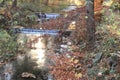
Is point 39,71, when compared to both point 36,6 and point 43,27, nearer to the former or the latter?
point 43,27

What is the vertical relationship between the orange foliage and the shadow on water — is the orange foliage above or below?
above

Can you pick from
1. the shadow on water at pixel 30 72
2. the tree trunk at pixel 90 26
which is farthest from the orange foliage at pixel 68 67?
the tree trunk at pixel 90 26

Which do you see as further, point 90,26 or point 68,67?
point 90,26

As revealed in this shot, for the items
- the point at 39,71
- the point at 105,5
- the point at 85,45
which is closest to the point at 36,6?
the point at 105,5

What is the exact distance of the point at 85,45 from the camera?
450 inches

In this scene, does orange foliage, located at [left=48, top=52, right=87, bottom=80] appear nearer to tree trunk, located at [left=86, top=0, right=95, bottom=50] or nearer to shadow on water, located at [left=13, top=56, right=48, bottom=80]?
shadow on water, located at [left=13, top=56, right=48, bottom=80]

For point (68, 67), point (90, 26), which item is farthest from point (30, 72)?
point (90, 26)

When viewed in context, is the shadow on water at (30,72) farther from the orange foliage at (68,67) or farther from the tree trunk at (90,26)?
the tree trunk at (90,26)

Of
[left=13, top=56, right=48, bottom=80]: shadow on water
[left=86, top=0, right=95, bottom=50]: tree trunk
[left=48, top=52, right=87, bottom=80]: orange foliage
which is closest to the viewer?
[left=48, top=52, right=87, bottom=80]: orange foliage

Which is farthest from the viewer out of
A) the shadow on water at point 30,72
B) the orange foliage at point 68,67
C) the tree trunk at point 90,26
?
the tree trunk at point 90,26

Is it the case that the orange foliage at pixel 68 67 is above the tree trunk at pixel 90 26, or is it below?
below

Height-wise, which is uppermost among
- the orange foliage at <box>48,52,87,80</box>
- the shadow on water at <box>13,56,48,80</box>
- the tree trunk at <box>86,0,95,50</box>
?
the tree trunk at <box>86,0,95,50</box>

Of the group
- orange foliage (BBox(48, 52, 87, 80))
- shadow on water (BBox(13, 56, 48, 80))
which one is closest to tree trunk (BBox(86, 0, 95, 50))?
Result: orange foliage (BBox(48, 52, 87, 80))

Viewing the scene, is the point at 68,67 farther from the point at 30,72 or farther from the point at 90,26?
the point at 90,26
